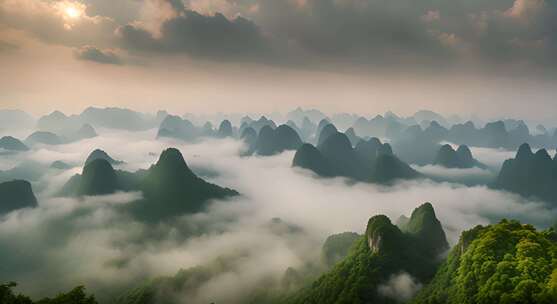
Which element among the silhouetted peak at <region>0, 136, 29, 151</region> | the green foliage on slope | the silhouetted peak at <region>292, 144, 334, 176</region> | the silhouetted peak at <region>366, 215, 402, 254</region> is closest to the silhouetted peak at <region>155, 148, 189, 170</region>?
the silhouetted peak at <region>292, 144, 334, 176</region>

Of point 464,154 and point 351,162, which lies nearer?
point 351,162

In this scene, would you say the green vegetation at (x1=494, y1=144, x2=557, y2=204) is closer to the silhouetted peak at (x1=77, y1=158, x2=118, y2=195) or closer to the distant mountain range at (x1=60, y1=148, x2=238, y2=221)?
the distant mountain range at (x1=60, y1=148, x2=238, y2=221)

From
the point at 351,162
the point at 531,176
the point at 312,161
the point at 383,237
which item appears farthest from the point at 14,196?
the point at 531,176

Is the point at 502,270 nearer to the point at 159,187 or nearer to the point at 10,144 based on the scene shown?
the point at 159,187

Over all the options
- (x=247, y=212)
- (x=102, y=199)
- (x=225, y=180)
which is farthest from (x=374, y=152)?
(x=102, y=199)

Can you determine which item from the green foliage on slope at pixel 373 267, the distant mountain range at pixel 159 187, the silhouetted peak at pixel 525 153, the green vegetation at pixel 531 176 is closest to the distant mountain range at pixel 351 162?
the green vegetation at pixel 531 176

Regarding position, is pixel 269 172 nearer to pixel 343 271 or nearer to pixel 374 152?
pixel 374 152

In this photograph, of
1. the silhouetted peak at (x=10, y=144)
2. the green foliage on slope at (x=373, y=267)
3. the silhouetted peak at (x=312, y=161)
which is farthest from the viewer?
the silhouetted peak at (x=10, y=144)

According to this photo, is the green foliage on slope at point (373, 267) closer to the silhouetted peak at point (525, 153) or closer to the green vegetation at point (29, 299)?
the green vegetation at point (29, 299)

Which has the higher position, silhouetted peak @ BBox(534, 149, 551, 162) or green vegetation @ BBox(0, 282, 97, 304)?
silhouetted peak @ BBox(534, 149, 551, 162)
